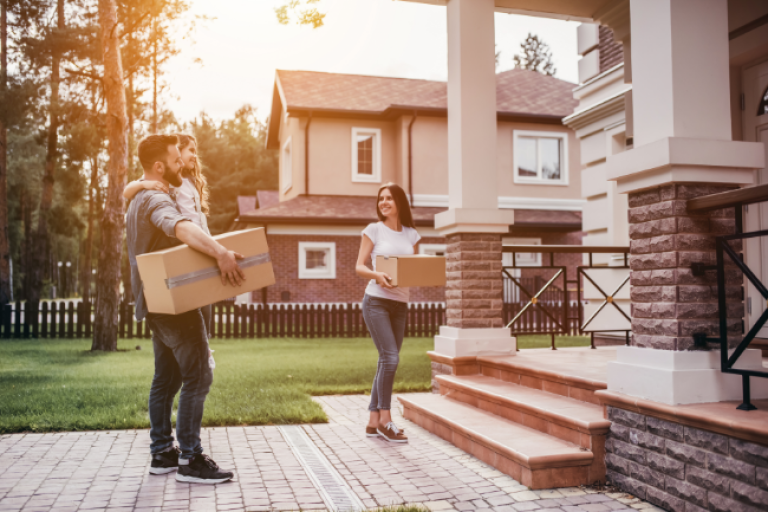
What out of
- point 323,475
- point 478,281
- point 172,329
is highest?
point 478,281

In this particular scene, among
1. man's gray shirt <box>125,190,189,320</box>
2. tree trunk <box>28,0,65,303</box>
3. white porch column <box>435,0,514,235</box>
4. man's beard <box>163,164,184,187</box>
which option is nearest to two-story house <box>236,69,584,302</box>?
tree trunk <box>28,0,65,303</box>

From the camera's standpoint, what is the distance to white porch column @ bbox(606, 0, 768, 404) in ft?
12.3

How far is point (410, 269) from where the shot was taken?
5.29m

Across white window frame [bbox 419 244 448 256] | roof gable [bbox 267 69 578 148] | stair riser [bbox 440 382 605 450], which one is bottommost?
stair riser [bbox 440 382 605 450]

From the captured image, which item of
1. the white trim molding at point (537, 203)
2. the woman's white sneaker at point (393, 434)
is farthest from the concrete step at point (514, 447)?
the white trim molding at point (537, 203)

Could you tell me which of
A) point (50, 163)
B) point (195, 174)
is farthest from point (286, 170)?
point (195, 174)

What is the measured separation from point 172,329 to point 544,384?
3121 mm

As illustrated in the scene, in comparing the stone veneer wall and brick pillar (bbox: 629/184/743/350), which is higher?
brick pillar (bbox: 629/184/743/350)

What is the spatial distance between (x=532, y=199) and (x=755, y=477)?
21.2 meters

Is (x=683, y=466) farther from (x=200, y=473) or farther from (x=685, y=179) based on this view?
(x=200, y=473)

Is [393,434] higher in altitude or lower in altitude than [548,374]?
lower

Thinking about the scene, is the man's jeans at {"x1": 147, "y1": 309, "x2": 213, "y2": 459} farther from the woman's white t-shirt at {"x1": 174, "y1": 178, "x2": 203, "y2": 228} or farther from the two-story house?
the two-story house

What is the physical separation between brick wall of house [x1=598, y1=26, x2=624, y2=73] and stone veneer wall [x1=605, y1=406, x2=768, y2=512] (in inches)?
299

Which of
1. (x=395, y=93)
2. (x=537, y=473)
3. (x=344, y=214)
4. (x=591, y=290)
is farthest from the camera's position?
(x=395, y=93)
